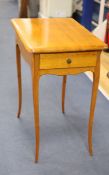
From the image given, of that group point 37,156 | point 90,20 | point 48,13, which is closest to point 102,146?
point 37,156

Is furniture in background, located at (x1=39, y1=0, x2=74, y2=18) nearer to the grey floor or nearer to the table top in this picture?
the grey floor

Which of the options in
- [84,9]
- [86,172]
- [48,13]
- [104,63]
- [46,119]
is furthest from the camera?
[48,13]

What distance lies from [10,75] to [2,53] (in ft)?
2.19

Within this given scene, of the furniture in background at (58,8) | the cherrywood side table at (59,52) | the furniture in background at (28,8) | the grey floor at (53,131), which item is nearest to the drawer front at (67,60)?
the cherrywood side table at (59,52)

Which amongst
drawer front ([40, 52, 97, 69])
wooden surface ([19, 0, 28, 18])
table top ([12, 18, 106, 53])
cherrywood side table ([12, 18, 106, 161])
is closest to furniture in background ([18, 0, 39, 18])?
wooden surface ([19, 0, 28, 18])

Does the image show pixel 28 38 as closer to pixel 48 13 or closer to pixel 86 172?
pixel 86 172

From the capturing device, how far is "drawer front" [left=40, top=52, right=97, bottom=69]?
4.97 ft

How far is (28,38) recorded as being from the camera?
1.59 meters

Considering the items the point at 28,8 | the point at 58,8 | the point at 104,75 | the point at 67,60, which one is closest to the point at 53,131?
the point at 67,60

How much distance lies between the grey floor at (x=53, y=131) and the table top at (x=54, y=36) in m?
0.69

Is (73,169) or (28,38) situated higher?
(28,38)

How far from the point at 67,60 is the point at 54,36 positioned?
19 centimetres

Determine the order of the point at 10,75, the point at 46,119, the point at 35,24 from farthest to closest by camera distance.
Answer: the point at 10,75 → the point at 46,119 → the point at 35,24

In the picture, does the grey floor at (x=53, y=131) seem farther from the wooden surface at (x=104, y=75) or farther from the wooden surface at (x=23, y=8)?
the wooden surface at (x=23, y=8)
